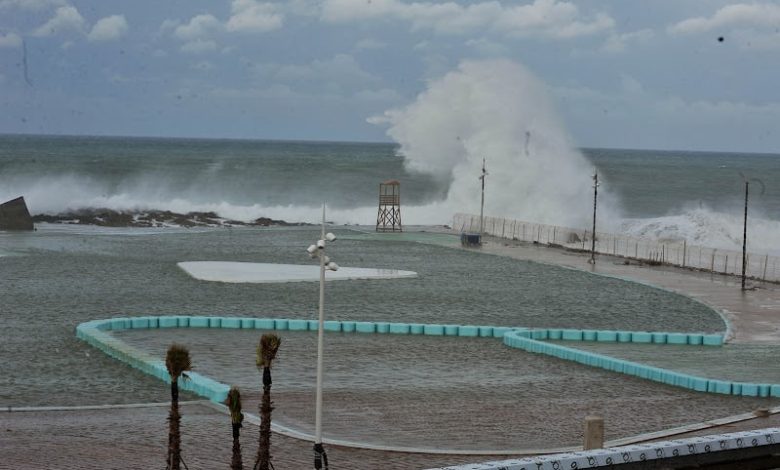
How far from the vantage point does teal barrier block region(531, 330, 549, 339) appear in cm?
3822

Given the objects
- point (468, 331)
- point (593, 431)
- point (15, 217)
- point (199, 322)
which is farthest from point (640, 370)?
point (15, 217)

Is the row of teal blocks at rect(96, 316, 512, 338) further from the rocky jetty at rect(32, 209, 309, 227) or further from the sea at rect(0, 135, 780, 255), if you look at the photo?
the rocky jetty at rect(32, 209, 309, 227)

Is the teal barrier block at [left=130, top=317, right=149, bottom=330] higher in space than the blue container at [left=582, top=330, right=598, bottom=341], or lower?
lower

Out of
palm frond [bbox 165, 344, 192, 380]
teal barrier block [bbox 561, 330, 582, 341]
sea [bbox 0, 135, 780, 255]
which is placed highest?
sea [bbox 0, 135, 780, 255]

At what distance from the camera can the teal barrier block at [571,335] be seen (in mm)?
38688

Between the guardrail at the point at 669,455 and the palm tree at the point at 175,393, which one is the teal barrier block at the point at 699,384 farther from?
the palm tree at the point at 175,393

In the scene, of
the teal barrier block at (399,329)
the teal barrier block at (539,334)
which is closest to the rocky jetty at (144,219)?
the teal barrier block at (399,329)

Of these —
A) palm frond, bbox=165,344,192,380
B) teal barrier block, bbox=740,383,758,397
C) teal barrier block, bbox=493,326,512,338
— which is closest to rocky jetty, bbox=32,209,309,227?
teal barrier block, bbox=493,326,512,338

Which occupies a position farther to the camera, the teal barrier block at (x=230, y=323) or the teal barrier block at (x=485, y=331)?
the teal barrier block at (x=230, y=323)

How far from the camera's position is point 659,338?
126 feet

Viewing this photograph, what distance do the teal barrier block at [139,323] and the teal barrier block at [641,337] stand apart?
1457 cm

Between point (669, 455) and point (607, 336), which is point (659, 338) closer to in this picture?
point (607, 336)

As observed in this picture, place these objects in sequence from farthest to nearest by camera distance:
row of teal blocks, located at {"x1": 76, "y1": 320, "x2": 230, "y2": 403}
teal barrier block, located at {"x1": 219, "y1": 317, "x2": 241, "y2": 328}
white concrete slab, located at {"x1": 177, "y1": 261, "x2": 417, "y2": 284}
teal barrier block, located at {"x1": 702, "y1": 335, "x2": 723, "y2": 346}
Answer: white concrete slab, located at {"x1": 177, "y1": 261, "x2": 417, "y2": 284} < teal barrier block, located at {"x1": 219, "y1": 317, "x2": 241, "y2": 328} < teal barrier block, located at {"x1": 702, "y1": 335, "x2": 723, "y2": 346} < row of teal blocks, located at {"x1": 76, "y1": 320, "x2": 230, "y2": 403}

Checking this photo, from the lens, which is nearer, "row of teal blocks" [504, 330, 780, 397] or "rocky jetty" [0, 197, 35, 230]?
"row of teal blocks" [504, 330, 780, 397]
